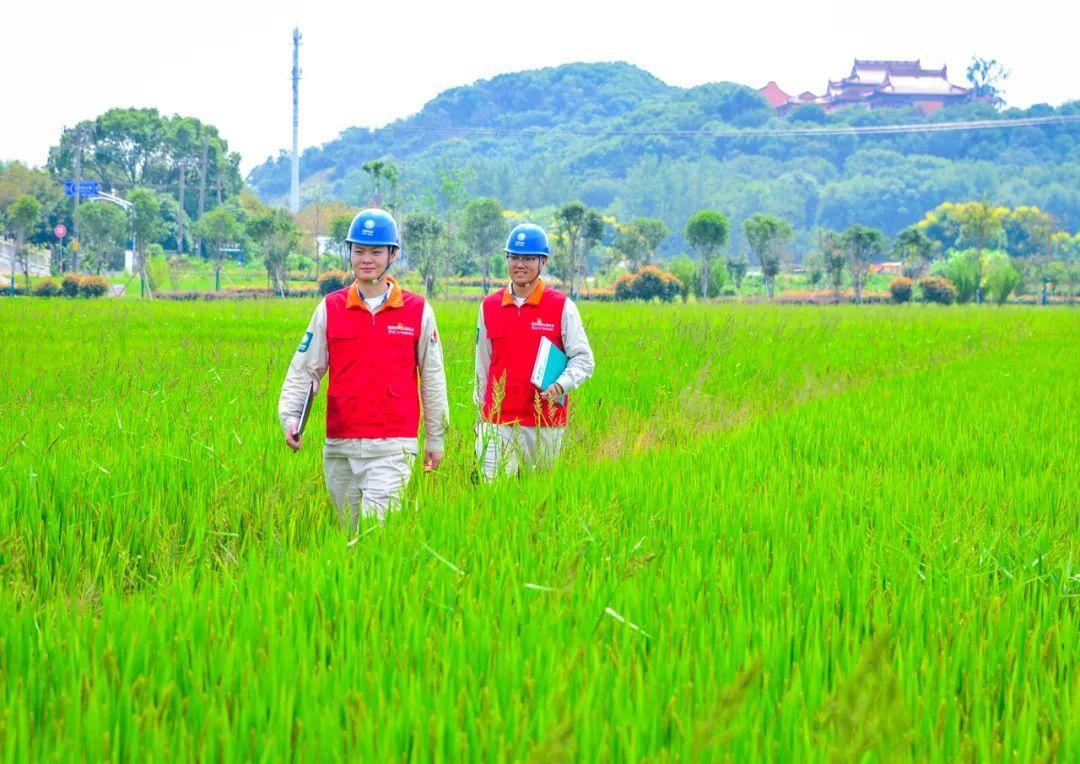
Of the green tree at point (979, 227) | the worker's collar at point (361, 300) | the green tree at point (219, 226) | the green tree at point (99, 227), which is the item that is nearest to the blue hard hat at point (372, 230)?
the worker's collar at point (361, 300)

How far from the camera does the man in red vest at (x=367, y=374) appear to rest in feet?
12.7

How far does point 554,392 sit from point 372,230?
1112 millimetres

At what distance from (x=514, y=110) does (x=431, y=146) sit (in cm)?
1956

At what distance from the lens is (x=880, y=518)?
3596 millimetres

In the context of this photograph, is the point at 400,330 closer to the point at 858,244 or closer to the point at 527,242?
the point at 527,242

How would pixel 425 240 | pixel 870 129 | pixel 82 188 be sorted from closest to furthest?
pixel 425 240 < pixel 82 188 < pixel 870 129

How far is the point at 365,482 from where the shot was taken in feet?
12.9

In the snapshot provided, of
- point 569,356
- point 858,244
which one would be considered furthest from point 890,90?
point 569,356

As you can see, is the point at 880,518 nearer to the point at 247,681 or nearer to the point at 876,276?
the point at 247,681

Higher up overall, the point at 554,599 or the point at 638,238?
the point at 638,238

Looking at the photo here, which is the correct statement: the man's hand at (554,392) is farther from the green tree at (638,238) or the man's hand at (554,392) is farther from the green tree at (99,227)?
the green tree at (99,227)

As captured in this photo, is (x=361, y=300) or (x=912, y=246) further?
(x=912, y=246)

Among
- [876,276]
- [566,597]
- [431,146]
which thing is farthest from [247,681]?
[431,146]

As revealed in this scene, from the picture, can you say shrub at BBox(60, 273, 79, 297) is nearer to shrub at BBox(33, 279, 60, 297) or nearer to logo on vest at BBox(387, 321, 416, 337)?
shrub at BBox(33, 279, 60, 297)
